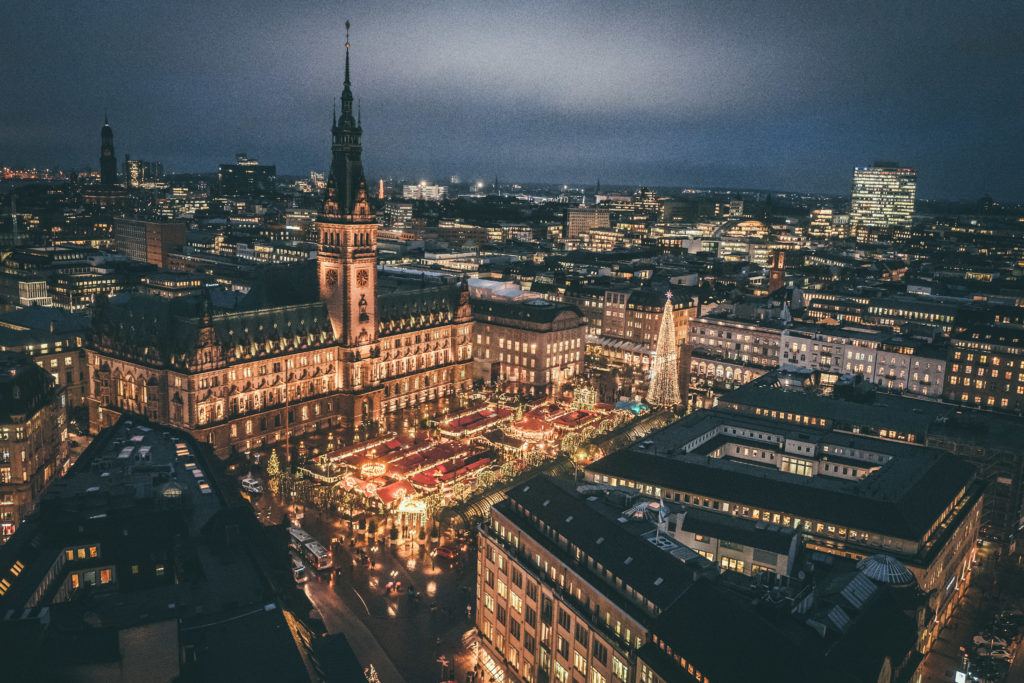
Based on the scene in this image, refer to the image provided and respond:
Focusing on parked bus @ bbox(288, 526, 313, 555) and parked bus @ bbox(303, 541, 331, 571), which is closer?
parked bus @ bbox(303, 541, 331, 571)

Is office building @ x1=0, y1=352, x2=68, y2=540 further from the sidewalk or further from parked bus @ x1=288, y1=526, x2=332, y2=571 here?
the sidewalk

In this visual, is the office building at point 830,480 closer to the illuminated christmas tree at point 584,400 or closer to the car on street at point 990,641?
the car on street at point 990,641

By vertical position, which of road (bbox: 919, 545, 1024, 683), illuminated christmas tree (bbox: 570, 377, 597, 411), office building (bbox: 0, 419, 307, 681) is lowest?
road (bbox: 919, 545, 1024, 683)

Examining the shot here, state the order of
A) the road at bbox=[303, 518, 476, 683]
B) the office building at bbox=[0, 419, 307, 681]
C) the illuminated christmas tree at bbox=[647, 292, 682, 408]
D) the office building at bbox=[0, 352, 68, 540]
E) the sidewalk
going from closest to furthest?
the office building at bbox=[0, 419, 307, 681], the sidewalk, the road at bbox=[303, 518, 476, 683], the office building at bbox=[0, 352, 68, 540], the illuminated christmas tree at bbox=[647, 292, 682, 408]

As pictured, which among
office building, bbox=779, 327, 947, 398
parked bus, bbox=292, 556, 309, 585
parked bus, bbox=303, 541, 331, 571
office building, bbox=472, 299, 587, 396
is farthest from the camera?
office building, bbox=472, 299, 587, 396

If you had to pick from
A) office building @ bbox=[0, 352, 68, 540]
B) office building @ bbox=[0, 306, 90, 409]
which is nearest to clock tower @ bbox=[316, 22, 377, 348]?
office building @ bbox=[0, 306, 90, 409]

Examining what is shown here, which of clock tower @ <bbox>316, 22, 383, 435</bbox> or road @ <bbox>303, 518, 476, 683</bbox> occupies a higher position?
clock tower @ <bbox>316, 22, 383, 435</bbox>

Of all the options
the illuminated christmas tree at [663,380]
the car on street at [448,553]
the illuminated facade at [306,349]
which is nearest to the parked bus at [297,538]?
the car on street at [448,553]

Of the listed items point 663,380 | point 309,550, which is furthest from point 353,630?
point 663,380
